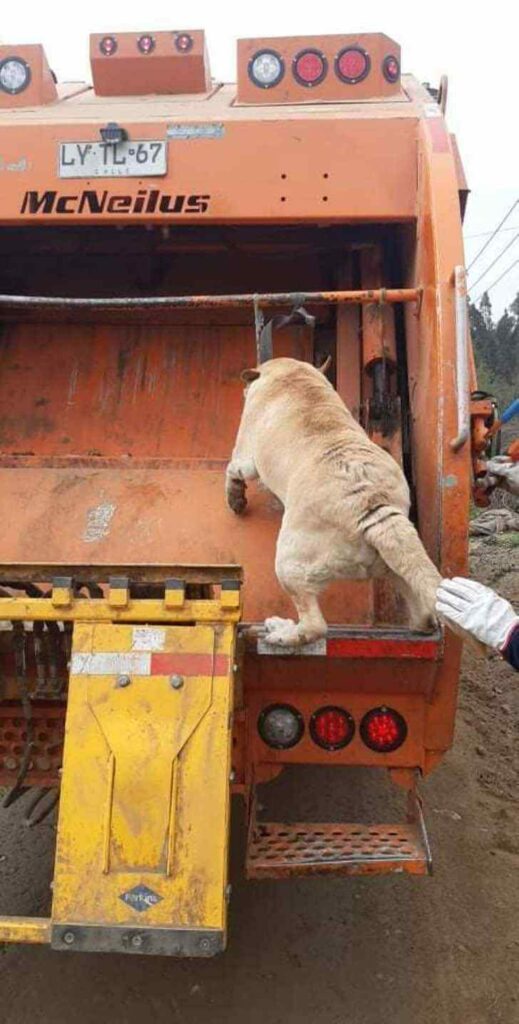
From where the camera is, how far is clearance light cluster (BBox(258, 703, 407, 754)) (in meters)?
2.62

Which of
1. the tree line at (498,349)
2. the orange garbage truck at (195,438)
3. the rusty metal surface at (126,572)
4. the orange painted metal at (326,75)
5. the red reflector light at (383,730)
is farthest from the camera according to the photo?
the tree line at (498,349)

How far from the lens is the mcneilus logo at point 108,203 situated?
10.4 feet

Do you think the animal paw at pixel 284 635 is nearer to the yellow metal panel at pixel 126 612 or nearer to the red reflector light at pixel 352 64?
the yellow metal panel at pixel 126 612

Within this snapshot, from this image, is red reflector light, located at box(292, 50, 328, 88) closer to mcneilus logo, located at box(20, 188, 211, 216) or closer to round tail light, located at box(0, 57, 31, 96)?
mcneilus logo, located at box(20, 188, 211, 216)

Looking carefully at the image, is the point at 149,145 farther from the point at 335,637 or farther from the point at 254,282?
the point at 335,637

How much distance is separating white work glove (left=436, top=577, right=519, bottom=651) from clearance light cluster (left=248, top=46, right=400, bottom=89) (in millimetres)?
2457

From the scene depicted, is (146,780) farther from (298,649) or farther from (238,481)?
(238,481)

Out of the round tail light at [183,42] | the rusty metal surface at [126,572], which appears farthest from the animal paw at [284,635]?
the round tail light at [183,42]

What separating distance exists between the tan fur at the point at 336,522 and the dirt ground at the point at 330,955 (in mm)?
1072

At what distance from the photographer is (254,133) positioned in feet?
10.3

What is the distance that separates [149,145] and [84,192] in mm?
292

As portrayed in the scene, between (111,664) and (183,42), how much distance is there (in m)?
3.11

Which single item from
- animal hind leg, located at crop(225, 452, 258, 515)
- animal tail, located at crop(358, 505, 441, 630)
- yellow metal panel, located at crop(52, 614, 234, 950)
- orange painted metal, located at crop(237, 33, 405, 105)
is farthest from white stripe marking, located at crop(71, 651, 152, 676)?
orange painted metal, located at crop(237, 33, 405, 105)

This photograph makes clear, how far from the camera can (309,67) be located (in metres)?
3.66
